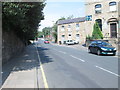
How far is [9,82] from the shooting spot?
665 centimetres

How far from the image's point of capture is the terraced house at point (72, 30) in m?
48.3

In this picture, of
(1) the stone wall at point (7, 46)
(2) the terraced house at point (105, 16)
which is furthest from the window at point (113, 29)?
(1) the stone wall at point (7, 46)

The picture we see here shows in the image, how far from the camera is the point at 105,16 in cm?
3634

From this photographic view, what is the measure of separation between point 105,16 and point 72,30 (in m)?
16.9

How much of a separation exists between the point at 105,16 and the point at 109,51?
69.3 ft

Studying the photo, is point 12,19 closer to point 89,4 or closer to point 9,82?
point 9,82

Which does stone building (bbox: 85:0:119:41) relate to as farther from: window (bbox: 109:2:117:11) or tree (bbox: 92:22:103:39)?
tree (bbox: 92:22:103:39)

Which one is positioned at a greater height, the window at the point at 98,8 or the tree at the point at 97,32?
the window at the point at 98,8

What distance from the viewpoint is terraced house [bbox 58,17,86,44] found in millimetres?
48300

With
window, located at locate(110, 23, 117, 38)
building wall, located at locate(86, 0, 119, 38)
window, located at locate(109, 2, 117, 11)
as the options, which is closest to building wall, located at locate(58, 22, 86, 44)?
building wall, located at locate(86, 0, 119, 38)

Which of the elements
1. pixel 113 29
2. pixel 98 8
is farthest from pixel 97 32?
pixel 98 8

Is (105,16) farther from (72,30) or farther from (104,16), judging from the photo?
(72,30)

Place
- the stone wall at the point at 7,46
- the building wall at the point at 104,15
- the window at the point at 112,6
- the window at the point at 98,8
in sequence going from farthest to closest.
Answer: the window at the point at 98,8, the building wall at the point at 104,15, the window at the point at 112,6, the stone wall at the point at 7,46

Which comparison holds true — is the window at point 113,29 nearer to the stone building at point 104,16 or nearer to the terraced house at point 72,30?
the stone building at point 104,16
